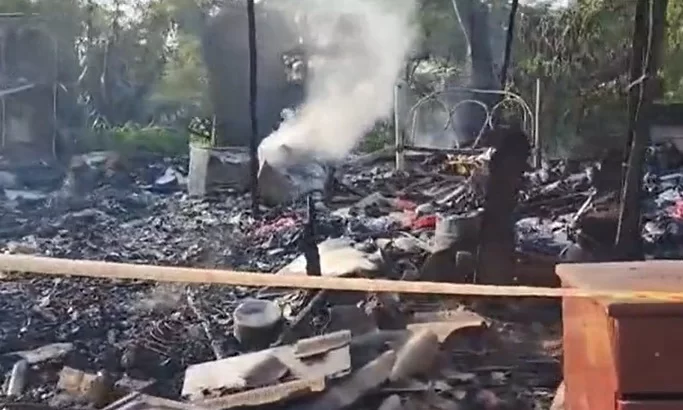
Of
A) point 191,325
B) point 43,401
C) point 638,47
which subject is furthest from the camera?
point 638,47

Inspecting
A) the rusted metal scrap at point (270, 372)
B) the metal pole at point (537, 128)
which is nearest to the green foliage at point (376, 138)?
the metal pole at point (537, 128)

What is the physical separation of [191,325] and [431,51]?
1.58m

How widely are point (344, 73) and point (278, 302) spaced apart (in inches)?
40.1

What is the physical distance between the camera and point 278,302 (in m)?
3.94

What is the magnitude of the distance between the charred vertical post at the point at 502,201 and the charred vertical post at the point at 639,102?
490mm

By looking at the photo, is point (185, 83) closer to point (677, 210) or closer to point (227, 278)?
point (677, 210)

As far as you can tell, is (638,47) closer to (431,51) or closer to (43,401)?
(431,51)

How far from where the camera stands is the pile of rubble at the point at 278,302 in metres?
3.45

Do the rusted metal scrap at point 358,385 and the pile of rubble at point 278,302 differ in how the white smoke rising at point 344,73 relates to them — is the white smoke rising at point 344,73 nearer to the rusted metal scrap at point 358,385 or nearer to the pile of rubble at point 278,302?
the pile of rubble at point 278,302

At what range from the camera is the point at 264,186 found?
407cm

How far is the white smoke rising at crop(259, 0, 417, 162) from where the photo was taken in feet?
13.0

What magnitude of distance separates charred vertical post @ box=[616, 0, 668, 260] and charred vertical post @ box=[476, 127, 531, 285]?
0.49 meters

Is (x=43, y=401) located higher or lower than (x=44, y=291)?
lower

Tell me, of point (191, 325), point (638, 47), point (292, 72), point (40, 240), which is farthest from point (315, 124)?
point (638, 47)
